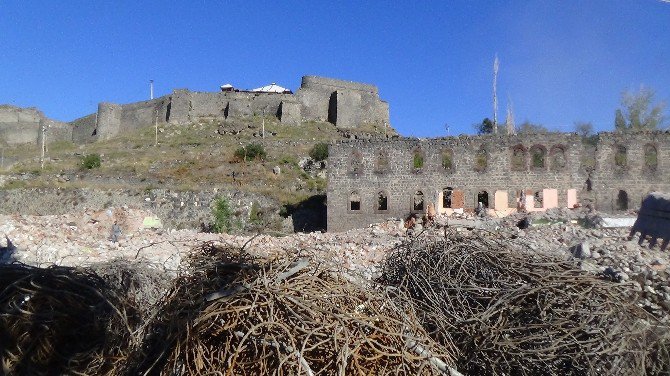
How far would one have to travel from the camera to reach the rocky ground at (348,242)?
652 centimetres

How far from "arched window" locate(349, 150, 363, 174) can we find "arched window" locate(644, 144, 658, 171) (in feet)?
43.2

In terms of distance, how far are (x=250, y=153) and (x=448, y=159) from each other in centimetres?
1803

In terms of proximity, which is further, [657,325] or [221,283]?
[657,325]

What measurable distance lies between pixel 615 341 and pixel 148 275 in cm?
425

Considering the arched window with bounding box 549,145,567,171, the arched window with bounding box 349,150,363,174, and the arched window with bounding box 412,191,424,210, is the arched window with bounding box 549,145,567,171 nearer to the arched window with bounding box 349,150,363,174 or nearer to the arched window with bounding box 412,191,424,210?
the arched window with bounding box 412,191,424,210

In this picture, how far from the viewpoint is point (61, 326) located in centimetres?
361

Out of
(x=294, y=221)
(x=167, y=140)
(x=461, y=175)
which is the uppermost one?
(x=167, y=140)

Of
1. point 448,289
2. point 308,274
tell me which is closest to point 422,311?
point 448,289

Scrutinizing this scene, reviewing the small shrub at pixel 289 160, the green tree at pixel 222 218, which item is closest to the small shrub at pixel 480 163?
the green tree at pixel 222 218

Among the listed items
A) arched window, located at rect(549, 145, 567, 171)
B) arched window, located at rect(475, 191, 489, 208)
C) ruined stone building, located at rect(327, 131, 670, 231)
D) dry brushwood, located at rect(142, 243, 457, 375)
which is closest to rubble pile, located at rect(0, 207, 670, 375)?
dry brushwood, located at rect(142, 243, 457, 375)

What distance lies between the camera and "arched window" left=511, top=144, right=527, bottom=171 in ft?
79.3

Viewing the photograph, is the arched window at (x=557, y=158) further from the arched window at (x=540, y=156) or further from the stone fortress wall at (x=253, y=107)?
the stone fortress wall at (x=253, y=107)

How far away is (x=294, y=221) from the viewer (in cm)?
2745

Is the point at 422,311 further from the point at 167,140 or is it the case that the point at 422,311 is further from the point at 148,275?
the point at 167,140
